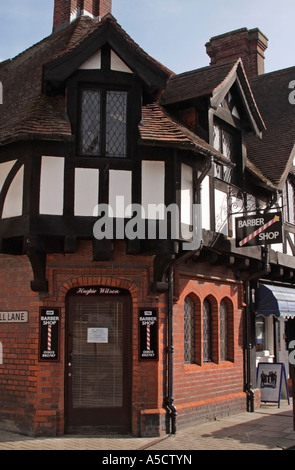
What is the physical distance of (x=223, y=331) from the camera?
12867 mm

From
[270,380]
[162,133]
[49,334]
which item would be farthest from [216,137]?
[270,380]


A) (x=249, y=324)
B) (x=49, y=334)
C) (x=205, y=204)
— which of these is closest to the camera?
(x=49, y=334)

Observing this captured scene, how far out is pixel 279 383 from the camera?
13727 millimetres

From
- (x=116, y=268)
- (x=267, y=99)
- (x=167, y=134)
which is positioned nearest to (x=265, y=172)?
(x=267, y=99)

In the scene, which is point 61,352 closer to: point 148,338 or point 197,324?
point 148,338

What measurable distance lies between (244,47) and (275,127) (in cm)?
532

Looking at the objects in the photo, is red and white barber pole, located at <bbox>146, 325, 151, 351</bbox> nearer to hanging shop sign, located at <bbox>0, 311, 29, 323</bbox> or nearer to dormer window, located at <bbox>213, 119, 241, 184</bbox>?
hanging shop sign, located at <bbox>0, 311, 29, 323</bbox>

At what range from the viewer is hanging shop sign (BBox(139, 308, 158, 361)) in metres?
9.99

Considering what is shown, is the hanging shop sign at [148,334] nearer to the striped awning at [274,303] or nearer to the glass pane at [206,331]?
the glass pane at [206,331]

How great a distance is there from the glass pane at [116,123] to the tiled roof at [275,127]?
5.07 meters

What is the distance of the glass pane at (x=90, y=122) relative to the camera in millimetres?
9930

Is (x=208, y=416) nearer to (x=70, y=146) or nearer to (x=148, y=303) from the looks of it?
(x=148, y=303)

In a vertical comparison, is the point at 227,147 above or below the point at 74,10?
below

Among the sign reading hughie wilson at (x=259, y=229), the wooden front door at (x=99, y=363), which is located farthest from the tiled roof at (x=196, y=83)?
the wooden front door at (x=99, y=363)
